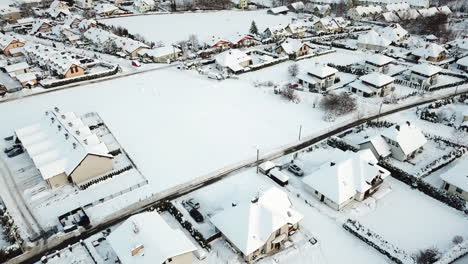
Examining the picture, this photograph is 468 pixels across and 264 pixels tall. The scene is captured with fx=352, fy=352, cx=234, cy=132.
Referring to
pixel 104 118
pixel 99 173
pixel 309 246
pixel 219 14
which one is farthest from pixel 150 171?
pixel 219 14

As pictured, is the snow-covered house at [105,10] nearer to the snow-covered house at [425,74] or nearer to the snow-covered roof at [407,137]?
the snow-covered house at [425,74]

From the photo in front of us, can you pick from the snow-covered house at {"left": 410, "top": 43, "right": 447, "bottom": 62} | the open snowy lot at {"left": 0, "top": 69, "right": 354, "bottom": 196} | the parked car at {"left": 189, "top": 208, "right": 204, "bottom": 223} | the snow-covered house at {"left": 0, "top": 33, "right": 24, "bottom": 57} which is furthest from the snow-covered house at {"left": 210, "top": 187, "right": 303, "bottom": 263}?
the snow-covered house at {"left": 0, "top": 33, "right": 24, "bottom": 57}

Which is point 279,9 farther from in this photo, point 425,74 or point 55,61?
point 55,61

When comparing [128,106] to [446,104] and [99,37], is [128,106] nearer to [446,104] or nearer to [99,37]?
[99,37]

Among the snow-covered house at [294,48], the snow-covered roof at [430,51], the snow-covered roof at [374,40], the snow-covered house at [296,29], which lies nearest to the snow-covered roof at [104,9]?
the snow-covered house at [296,29]

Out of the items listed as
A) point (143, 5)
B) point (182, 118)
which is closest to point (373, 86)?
point (182, 118)
